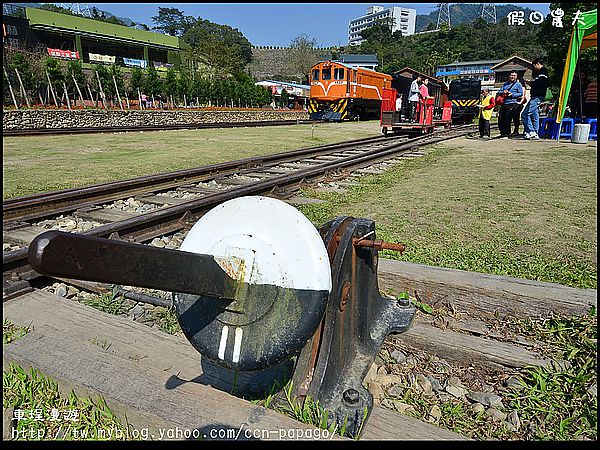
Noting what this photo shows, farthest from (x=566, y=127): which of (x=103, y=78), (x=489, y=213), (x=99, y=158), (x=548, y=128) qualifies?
(x=103, y=78)

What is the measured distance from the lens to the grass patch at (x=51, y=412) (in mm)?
1539

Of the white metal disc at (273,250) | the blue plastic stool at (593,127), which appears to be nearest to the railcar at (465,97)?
the blue plastic stool at (593,127)

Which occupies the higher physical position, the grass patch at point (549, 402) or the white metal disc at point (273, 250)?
the white metal disc at point (273, 250)

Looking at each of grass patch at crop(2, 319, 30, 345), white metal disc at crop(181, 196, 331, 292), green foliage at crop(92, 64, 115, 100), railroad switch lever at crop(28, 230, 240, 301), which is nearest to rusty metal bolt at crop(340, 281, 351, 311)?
white metal disc at crop(181, 196, 331, 292)

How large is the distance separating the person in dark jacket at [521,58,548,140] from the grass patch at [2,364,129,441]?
14584 mm

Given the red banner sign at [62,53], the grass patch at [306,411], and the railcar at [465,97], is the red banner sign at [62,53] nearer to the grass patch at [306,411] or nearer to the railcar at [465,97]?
the railcar at [465,97]

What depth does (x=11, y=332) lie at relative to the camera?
7.02ft

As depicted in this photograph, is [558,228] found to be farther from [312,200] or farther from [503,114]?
[503,114]

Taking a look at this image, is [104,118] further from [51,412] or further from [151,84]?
[51,412]

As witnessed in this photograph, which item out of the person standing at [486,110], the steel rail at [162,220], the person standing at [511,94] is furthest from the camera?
the person standing at [486,110]

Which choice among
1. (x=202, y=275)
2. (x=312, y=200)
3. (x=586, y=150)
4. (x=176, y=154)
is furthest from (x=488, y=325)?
(x=586, y=150)

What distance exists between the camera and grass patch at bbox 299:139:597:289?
3.50m

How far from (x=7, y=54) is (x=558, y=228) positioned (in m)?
34.4

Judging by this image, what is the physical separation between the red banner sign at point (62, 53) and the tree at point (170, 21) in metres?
65.2
